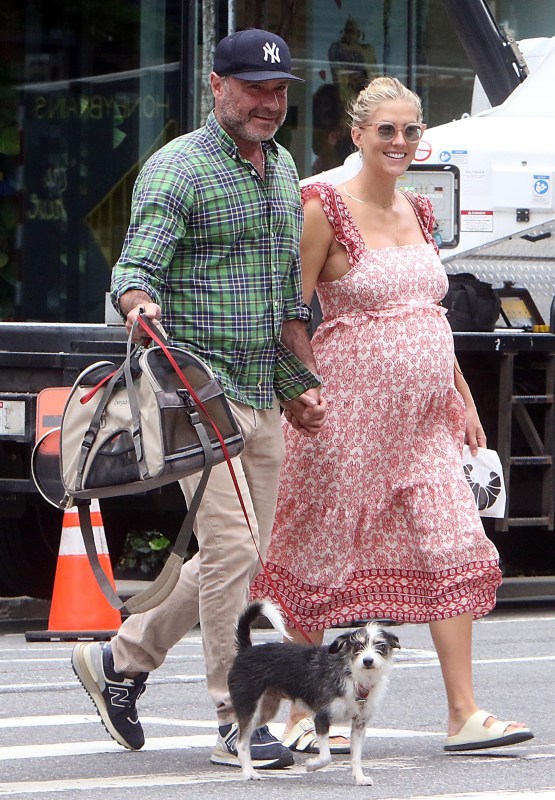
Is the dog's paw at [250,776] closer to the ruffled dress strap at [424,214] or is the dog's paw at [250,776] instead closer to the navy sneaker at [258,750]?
the navy sneaker at [258,750]

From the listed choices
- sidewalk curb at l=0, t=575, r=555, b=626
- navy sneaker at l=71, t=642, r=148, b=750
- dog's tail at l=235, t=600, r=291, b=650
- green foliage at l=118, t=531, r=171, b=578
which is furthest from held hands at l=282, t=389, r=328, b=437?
green foliage at l=118, t=531, r=171, b=578

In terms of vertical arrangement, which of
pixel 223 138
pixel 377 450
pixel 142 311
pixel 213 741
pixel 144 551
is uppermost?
pixel 223 138

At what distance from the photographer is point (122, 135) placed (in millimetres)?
11414

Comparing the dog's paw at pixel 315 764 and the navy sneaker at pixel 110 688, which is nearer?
the dog's paw at pixel 315 764

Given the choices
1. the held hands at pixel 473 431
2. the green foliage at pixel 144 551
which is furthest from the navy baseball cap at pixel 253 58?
the green foliage at pixel 144 551

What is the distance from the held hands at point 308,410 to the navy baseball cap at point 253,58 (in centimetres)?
85

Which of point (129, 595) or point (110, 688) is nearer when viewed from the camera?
point (110, 688)

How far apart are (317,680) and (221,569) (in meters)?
0.40

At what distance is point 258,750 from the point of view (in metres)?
4.73

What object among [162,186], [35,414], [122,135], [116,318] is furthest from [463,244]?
[162,186]

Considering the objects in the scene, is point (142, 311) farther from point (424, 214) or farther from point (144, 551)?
point (144, 551)

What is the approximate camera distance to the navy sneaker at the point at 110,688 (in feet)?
16.1

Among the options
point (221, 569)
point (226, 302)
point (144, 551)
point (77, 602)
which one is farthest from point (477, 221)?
point (221, 569)

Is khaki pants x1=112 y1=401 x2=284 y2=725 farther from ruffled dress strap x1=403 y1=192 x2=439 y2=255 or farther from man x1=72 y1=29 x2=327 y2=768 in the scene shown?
ruffled dress strap x1=403 y1=192 x2=439 y2=255
